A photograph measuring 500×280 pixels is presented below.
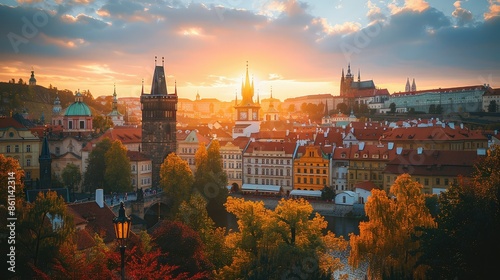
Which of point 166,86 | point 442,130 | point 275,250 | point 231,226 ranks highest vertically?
point 166,86

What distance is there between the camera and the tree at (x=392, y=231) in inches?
768

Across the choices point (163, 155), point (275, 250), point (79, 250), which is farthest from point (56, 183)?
point (275, 250)

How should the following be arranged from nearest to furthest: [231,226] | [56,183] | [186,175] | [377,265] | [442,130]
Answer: [377,265]
[231,226]
[186,175]
[56,183]
[442,130]

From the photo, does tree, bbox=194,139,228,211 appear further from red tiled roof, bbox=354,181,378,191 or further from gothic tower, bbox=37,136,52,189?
gothic tower, bbox=37,136,52,189

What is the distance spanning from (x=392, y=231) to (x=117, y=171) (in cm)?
2735

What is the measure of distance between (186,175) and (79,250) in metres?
22.0

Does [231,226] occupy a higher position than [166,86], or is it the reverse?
[166,86]

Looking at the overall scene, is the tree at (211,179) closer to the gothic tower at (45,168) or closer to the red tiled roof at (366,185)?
the red tiled roof at (366,185)

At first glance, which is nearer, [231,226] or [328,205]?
[231,226]

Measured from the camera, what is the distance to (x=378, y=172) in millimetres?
46750

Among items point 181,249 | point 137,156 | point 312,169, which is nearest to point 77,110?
point 137,156

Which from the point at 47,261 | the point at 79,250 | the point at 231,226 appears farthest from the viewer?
the point at 231,226

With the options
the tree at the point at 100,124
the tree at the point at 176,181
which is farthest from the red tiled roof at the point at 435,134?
the tree at the point at 100,124

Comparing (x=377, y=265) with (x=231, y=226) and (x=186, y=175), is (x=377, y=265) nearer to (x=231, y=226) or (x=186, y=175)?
(x=231, y=226)
